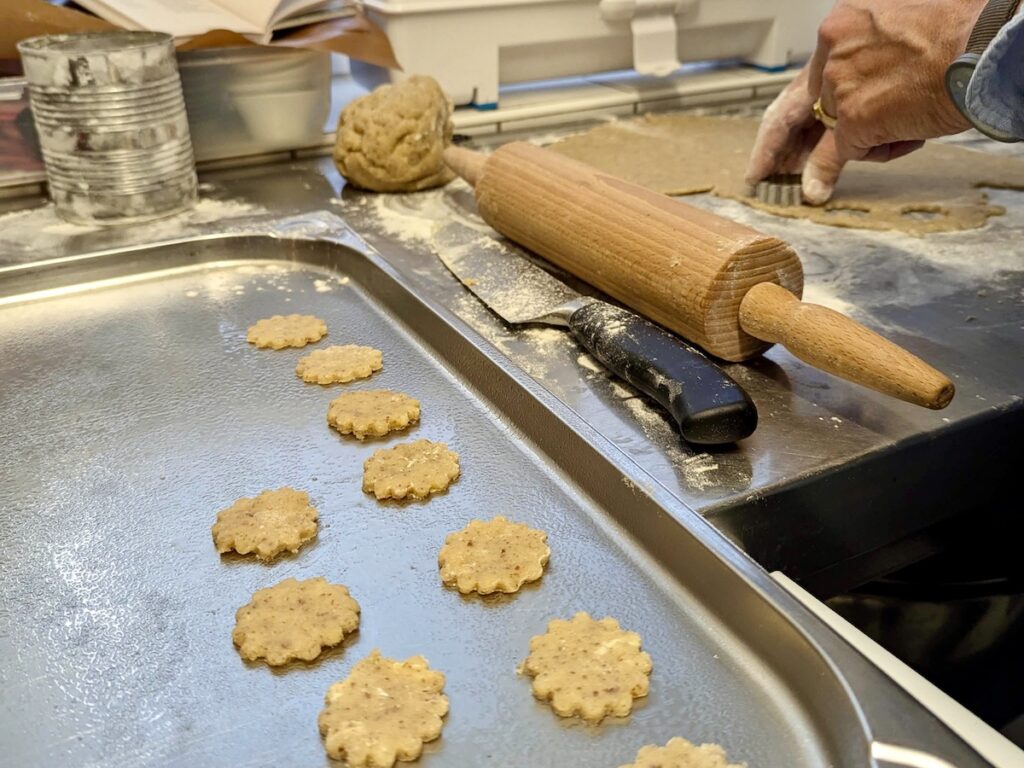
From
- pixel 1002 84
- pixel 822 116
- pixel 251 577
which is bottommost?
pixel 251 577

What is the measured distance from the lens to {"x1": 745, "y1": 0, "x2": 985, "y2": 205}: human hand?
1196 mm

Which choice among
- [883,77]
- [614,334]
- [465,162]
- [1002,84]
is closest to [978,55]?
[1002,84]

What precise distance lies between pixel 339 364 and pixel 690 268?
42cm

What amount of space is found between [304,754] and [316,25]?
4.83 feet

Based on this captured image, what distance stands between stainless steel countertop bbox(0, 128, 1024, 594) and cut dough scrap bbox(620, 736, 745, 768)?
9.1 inches

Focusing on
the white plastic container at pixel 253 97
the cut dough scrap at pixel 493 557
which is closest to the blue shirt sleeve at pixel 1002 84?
the cut dough scrap at pixel 493 557

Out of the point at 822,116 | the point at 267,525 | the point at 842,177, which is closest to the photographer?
the point at 267,525

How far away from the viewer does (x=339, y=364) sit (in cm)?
113

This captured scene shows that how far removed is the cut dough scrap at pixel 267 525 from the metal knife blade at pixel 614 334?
0.36 meters

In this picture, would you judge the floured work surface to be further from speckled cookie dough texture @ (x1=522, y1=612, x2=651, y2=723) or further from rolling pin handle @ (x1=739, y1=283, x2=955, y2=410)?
rolling pin handle @ (x1=739, y1=283, x2=955, y2=410)

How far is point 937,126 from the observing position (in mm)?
1239

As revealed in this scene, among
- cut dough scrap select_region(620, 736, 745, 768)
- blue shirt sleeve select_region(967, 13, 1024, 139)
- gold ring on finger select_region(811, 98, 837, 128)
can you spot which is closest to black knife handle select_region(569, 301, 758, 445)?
cut dough scrap select_region(620, 736, 745, 768)

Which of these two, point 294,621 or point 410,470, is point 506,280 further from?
point 294,621

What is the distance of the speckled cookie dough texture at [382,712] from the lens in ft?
2.10
